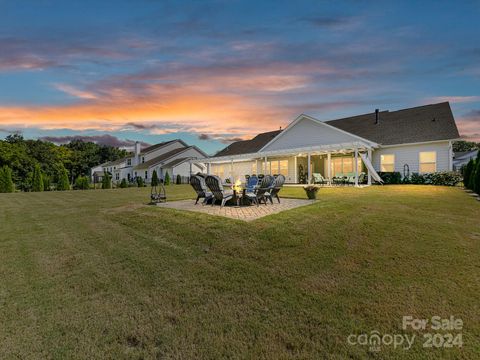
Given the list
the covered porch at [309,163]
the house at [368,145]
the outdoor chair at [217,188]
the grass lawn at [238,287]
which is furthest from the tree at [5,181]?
the outdoor chair at [217,188]

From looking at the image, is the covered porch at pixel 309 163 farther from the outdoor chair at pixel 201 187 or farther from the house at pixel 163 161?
the house at pixel 163 161

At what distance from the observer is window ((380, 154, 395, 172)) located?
19.2 m

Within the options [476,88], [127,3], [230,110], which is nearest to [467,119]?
[476,88]

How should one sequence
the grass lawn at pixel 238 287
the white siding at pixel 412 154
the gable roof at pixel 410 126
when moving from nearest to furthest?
the grass lawn at pixel 238 287, the white siding at pixel 412 154, the gable roof at pixel 410 126

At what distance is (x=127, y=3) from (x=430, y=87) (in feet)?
67.0

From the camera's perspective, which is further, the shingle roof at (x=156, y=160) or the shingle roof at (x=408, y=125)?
the shingle roof at (x=156, y=160)

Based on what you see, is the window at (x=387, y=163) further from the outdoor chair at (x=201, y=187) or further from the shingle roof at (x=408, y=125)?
the outdoor chair at (x=201, y=187)

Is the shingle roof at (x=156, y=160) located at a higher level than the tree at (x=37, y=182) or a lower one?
higher

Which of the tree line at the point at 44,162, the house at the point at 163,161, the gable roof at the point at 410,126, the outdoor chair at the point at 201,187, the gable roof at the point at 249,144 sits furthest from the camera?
the house at the point at 163,161

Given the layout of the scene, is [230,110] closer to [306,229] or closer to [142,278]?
[306,229]

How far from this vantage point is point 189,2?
36.2 ft

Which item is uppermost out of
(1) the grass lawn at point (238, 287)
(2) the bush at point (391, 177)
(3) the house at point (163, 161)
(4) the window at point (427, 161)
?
(3) the house at point (163, 161)

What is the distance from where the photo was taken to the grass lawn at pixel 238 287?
106 inches

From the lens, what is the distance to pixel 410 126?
65.3ft
